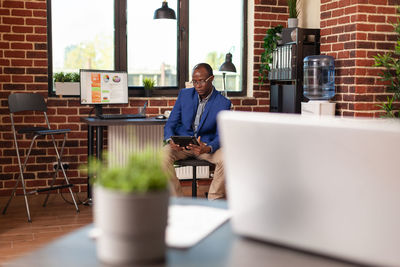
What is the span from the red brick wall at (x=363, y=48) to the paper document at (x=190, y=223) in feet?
11.1

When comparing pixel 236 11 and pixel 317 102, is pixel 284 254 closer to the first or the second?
pixel 317 102

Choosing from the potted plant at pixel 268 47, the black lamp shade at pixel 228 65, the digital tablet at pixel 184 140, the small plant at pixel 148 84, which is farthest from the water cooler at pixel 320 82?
the small plant at pixel 148 84

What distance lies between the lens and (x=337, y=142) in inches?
37.8

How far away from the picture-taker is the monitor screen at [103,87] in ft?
15.3

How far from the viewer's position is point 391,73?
14.8 ft

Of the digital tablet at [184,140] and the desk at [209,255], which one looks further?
the digital tablet at [184,140]

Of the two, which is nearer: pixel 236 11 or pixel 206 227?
pixel 206 227

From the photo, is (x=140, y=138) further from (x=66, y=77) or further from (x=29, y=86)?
(x=29, y=86)

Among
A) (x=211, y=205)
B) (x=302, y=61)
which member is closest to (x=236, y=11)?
(x=302, y=61)

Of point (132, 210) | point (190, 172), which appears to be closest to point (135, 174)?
point (132, 210)

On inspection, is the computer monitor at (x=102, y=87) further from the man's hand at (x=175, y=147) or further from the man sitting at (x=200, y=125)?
the man's hand at (x=175, y=147)

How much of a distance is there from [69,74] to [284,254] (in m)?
4.23

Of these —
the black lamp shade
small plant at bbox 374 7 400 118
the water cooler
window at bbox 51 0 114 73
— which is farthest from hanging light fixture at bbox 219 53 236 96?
small plant at bbox 374 7 400 118

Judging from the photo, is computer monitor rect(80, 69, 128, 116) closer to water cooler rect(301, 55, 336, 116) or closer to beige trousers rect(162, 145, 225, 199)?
beige trousers rect(162, 145, 225, 199)
